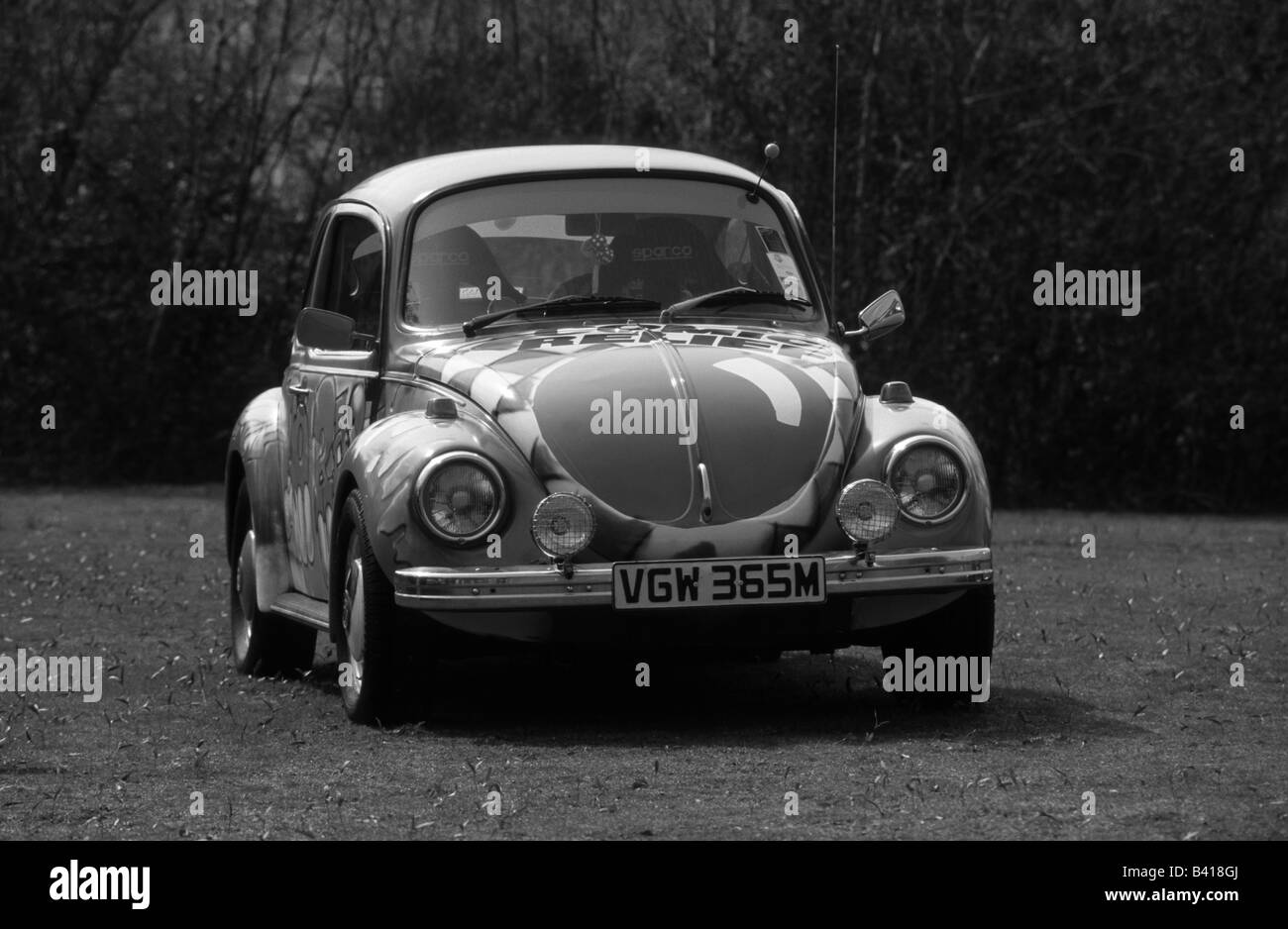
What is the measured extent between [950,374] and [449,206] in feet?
35.3

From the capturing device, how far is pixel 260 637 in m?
9.12

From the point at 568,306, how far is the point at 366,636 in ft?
4.74

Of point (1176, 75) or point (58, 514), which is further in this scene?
point (1176, 75)

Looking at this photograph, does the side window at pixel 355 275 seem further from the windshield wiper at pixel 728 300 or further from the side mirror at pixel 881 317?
the side mirror at pixel 881 317

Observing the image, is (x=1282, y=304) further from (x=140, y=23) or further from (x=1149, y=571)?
(x=140, y=23)

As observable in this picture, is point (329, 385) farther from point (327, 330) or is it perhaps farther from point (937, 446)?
point (937, 446)

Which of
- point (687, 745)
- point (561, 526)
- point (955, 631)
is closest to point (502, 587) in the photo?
point (561, 526)

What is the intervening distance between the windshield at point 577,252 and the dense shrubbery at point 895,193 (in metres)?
9.97

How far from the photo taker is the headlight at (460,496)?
274 inches

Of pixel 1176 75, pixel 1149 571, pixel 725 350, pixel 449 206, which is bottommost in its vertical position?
pixel 1149 571

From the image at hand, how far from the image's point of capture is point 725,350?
7504 mm

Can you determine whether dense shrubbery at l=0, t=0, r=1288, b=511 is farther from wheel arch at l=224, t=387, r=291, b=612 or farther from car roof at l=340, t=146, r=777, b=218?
car roof at l=340, t=146, r=777, b=218
